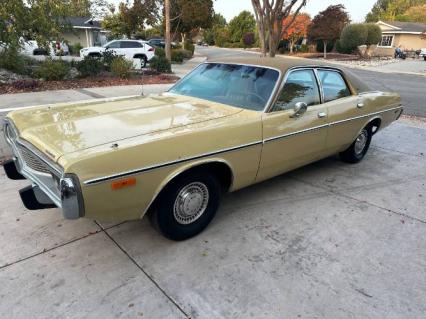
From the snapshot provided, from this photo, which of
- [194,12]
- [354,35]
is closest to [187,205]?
[194,12]

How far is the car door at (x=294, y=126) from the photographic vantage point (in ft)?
12.0

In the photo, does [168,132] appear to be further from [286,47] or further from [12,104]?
[286,47]

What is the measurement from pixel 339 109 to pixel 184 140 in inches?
95.5

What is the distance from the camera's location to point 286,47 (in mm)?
51406

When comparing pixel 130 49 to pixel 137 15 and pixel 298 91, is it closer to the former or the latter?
pixel 137 15

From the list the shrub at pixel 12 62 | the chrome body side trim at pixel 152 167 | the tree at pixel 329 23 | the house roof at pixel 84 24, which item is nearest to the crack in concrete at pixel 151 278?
the chrome body side trim at pixel 152 167

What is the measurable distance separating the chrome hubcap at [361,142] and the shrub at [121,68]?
10157mm

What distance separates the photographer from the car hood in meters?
2.74

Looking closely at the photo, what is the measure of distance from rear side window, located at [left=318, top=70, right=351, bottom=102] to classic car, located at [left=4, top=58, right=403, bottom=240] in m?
0.02

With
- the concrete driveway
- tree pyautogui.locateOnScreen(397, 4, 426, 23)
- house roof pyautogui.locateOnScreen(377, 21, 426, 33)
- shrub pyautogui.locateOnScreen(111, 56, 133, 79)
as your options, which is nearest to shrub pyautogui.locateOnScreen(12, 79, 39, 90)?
shrub pyautogui.locateOnScreen(111, 56, 133, 79)

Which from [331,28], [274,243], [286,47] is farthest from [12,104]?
[286,47]

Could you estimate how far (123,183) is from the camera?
260cm

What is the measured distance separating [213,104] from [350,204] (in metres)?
1.93

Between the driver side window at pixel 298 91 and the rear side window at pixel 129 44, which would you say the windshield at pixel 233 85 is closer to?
the driver side window at pixel 298 91
